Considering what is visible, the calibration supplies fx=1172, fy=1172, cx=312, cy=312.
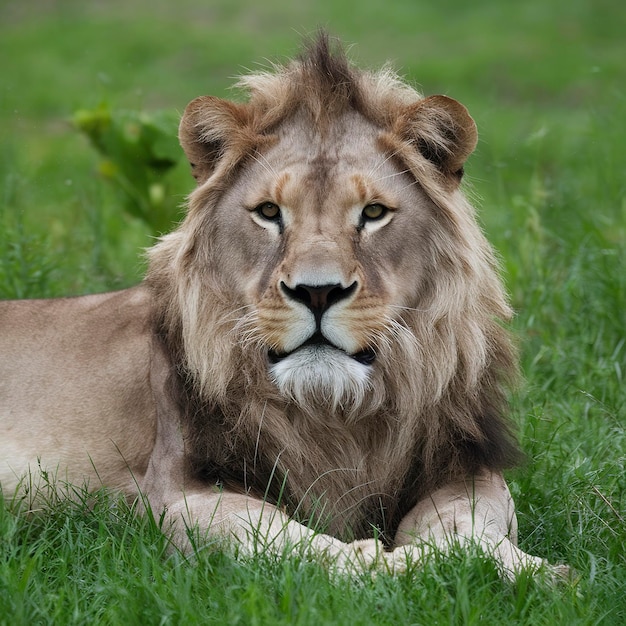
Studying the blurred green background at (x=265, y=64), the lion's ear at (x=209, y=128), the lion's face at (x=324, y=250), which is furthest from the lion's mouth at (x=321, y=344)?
the blurred green background at (x=265, y=64)

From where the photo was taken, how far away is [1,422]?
4375 millimetres

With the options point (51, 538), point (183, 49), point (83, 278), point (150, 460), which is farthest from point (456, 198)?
point (183, 49)

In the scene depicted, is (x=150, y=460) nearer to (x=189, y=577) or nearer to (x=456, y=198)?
(x=189, y=577)

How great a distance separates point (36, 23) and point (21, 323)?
1623cm

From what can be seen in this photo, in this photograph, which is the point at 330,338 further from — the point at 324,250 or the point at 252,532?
the point at 252,532

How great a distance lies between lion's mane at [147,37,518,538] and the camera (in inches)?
147

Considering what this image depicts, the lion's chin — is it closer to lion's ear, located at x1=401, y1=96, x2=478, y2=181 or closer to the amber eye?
the amber eye

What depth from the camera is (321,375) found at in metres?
3.45

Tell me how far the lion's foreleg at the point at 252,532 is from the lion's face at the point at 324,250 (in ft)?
1.26

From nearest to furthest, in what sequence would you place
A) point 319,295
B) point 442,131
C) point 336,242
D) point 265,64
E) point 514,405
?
point 319,295 → point 336,242 → point 442,131 → point 514,405 → point 265,64

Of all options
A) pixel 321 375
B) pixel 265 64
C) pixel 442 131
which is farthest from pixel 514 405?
pixel 265 64

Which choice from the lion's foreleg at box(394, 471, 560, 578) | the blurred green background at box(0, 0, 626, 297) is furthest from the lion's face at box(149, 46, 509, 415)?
the blurred green background at box(0, 0, 626, 297)

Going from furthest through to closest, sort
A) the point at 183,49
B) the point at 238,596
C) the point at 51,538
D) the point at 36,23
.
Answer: the point at 36,23
the point at 183,49
the point at 51,538
the point at 238,596

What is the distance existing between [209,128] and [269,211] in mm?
393
